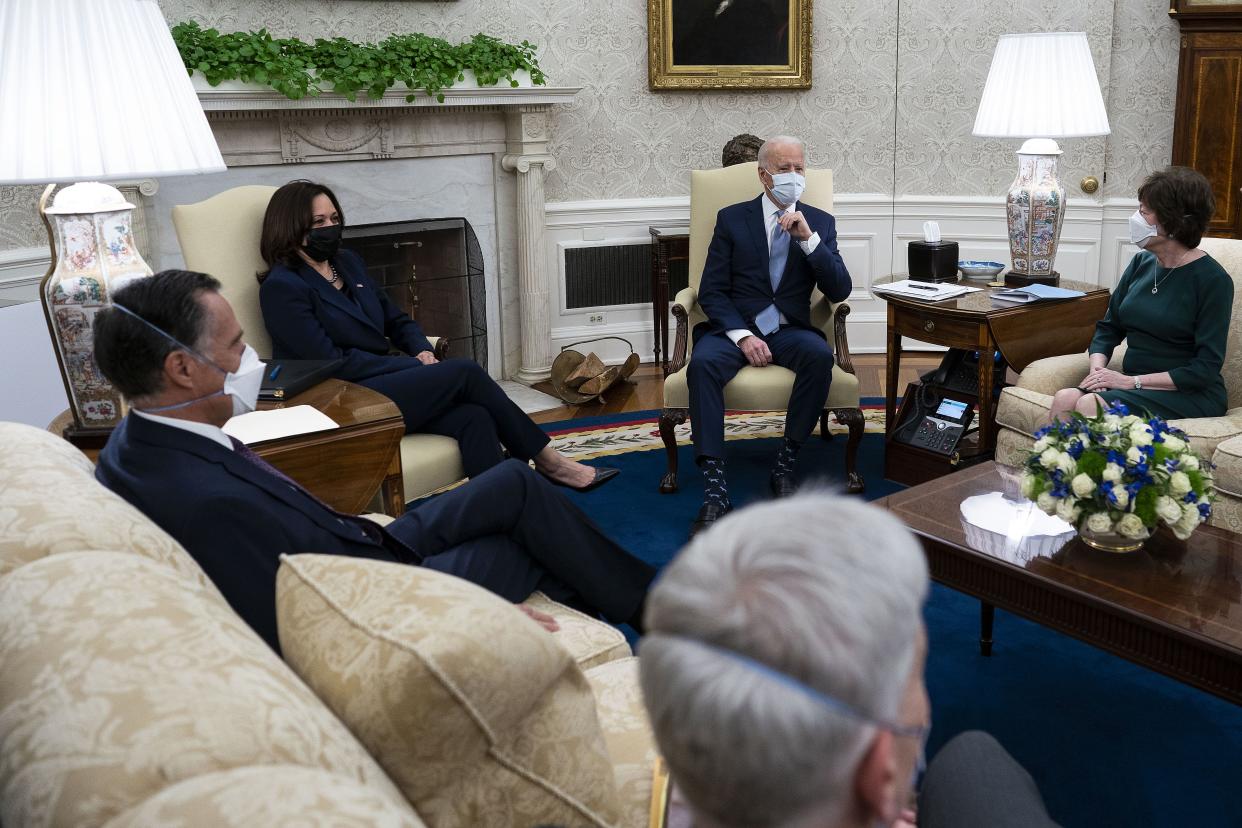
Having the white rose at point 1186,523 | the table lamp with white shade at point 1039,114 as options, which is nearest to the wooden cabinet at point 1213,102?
the table lamp with white shade at point 1039,114

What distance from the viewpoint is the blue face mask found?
1973 mm

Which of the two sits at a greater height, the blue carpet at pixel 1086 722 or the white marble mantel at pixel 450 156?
the white marble mantel at pixel 450 156

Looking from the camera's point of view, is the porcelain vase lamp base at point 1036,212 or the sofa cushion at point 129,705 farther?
the porcelain vase lamp base at point 1036,212

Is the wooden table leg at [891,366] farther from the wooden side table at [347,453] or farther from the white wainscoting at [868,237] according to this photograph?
the wooden side table at [347,453]

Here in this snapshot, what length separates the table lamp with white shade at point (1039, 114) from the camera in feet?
13.3

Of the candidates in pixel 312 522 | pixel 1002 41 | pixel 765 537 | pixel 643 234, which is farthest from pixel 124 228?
pixel 643 234

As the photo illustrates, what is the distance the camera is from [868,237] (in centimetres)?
607

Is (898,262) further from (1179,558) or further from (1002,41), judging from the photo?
(1179,558)

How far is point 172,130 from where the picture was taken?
7.63ft

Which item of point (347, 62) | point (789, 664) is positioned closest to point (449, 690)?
point (789, 664)

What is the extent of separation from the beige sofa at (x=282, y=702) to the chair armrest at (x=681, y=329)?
8.94 ft

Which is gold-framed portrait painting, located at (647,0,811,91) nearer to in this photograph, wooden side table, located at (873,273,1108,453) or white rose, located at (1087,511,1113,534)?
wooden side table, located at (873,273,1108,453)

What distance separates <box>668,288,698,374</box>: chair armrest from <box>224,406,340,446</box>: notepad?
64.5 inches

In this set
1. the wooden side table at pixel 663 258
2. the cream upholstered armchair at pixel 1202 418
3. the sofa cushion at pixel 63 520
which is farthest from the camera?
the wooden side table at pixel 663 258
